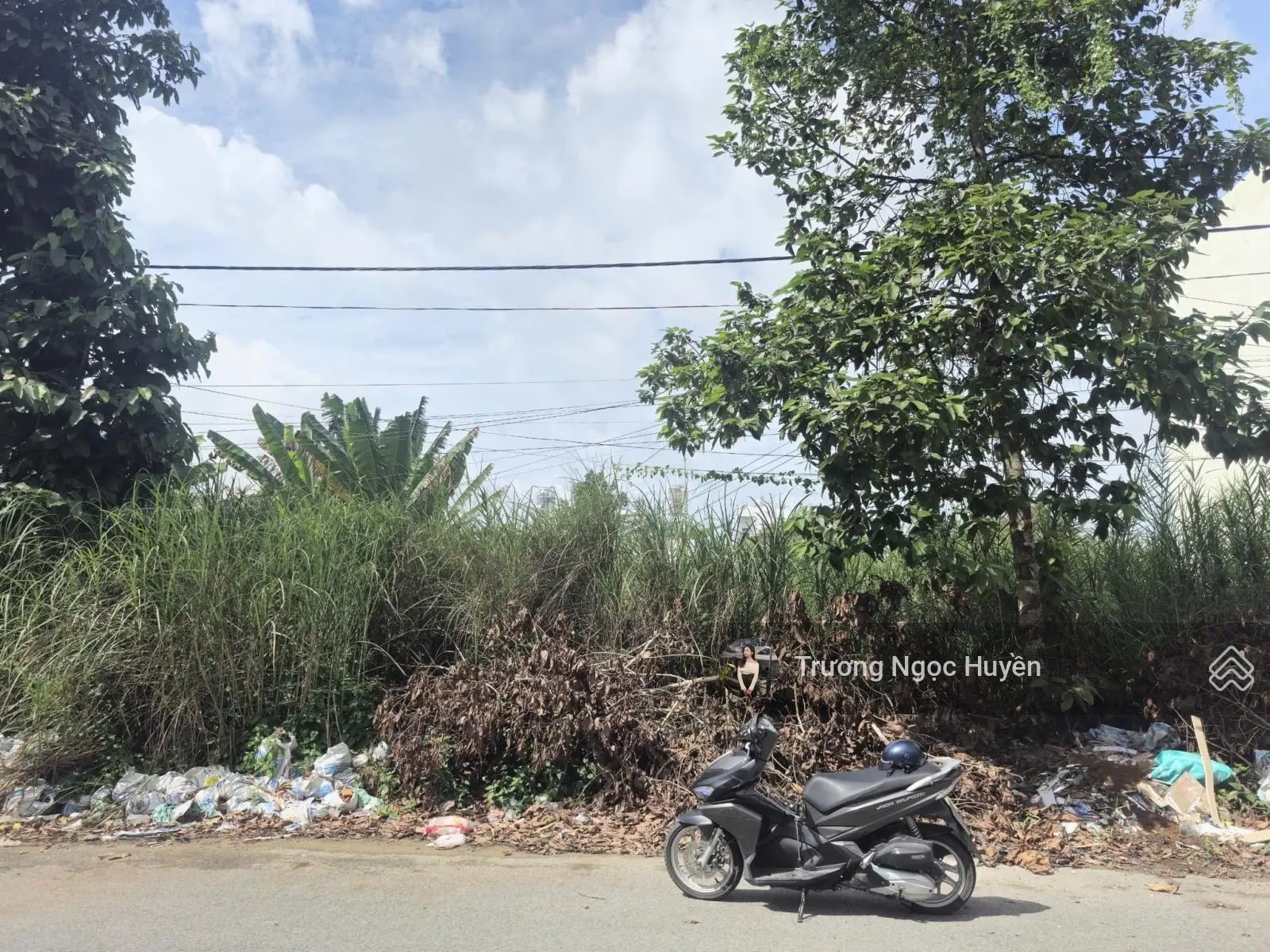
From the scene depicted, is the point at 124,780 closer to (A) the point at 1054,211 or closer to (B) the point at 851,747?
(B) the point at 851,747

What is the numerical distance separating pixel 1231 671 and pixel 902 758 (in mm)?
3917

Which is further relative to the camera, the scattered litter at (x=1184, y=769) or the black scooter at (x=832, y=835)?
the scattered litter at (x=1184, y=769)

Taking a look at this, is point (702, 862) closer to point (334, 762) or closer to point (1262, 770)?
point (334, 762)

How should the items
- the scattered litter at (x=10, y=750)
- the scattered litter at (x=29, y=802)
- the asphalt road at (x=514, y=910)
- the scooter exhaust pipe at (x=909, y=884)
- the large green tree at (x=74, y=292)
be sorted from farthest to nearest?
A: 1. the large green tree at (x=74, y=292)
2. the scattered litter at (x=10, y=750)
3. the scattered litter at (x=29, y=802)
4. the scooter exhaust pipe at (x=909, y=884)
5. the asphalt road at (x=514, y=910)

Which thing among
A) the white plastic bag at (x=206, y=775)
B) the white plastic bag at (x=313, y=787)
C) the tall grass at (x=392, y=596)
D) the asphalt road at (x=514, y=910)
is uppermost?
the tall grass at (x=392, y=596)

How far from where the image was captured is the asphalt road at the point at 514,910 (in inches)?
175

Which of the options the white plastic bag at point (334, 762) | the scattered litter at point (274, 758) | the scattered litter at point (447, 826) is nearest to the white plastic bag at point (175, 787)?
the scattered litter at point (274, 758)

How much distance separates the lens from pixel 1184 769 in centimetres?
653

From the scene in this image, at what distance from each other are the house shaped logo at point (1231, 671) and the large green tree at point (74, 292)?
9.41m

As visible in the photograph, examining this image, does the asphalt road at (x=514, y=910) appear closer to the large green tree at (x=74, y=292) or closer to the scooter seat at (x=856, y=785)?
the scooter seat at (x=856, y=785)

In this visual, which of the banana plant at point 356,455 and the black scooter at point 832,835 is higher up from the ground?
the banana plant at point 356,455

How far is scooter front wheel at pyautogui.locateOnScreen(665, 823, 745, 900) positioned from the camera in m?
5.09

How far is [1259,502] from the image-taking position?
310 inches

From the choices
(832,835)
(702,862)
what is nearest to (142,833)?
(702,862)
